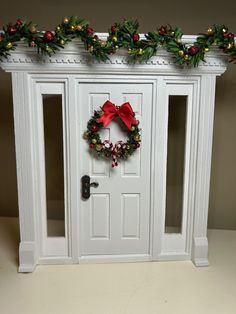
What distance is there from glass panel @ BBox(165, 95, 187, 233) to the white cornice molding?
33 centimetres

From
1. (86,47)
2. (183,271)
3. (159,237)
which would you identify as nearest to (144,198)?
(159,237)

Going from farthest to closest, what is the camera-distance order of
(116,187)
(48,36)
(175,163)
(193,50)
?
(175,163) < (116,187) < (193,50) < (48,36)

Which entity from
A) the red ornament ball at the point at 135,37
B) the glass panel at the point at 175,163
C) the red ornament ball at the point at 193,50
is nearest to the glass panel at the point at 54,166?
the red ornament ball at the point at 135,37

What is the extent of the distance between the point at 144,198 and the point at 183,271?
2.39ft

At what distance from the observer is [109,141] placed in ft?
8.96

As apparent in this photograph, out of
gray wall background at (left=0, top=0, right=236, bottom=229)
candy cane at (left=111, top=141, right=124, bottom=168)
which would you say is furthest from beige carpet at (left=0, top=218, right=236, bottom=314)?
gray wall background at (left=0, top=0, right=236, bottom=229)

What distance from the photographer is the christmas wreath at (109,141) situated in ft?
8.60

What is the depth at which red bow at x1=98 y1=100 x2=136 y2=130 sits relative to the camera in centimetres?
262

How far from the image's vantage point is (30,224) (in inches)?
111

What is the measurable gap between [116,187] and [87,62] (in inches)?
43.7

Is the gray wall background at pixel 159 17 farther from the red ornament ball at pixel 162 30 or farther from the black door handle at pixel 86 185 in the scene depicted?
the black door handle at pixel 86 185

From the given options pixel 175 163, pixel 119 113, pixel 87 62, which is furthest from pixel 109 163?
pixel 87 62

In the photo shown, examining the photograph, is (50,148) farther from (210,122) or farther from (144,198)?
(210,122)

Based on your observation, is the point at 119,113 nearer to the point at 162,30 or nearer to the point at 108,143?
the point at 108,143
